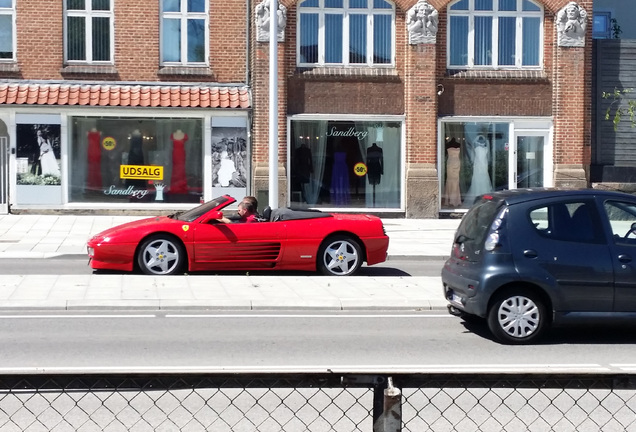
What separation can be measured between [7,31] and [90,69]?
7.79 feet

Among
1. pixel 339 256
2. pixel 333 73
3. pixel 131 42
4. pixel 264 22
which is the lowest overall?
pixel 339 256

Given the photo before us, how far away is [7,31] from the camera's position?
26047 millimetres

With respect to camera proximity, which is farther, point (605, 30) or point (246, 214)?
point (605, 30)

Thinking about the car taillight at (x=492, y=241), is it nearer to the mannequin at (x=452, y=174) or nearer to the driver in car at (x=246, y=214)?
the driver in car at (x=246, y=214)

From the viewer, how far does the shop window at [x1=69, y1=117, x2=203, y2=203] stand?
25.8 m

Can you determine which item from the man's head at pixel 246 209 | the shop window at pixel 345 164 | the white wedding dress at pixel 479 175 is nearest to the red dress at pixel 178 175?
the shop window at pixel 345 164

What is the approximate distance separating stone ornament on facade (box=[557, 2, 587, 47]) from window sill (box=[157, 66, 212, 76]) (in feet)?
30.7

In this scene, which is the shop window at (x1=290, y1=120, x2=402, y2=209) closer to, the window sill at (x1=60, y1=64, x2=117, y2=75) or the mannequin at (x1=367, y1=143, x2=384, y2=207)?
the mannequin at (x1=367, y1=143, x2=384, y2=207)

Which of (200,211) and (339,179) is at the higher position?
(339,179)

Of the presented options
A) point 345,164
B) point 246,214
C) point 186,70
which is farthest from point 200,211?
point 186,70

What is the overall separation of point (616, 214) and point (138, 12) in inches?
734

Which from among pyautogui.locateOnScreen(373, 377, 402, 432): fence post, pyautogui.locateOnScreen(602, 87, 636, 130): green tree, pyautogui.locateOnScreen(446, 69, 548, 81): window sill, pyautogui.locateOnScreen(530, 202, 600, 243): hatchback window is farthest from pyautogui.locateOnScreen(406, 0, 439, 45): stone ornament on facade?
pyautogui.locateOnScreen(373, 377, 402, 432): fence post

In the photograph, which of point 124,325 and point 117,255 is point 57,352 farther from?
point 117,255

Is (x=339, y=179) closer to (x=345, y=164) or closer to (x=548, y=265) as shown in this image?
(x=345, y=164)
